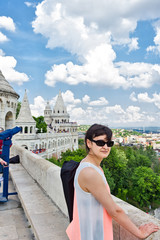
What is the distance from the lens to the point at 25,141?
99.1 ft

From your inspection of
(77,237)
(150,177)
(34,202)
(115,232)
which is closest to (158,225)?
(115,232)

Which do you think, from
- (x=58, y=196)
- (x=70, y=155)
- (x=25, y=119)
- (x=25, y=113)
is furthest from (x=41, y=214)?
(x=70, y=155)

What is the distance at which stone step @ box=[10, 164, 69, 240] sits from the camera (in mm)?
2594

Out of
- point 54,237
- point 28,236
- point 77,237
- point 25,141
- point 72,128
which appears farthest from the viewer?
point 72,128

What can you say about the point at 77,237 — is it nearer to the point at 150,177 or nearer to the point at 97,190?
the point at 97,190

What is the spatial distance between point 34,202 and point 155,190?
2828cm

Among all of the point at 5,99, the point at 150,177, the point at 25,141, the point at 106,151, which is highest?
the point at 5,99

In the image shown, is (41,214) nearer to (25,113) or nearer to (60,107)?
(25,113)

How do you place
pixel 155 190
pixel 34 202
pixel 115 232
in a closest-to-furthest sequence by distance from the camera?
pixel 115 232
pixel 34 202
pixel 155 190

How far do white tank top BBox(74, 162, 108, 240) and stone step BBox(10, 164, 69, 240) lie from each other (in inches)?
46.3

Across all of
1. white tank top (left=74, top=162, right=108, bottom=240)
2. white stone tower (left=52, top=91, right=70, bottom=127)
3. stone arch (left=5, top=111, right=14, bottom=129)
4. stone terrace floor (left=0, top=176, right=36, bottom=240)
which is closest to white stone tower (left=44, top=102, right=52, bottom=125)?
white stone tower (left=52, top=91, right=70, bottom=127)

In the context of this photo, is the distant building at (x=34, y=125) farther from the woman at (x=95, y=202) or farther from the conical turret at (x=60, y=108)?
the woman at (x=95, y=202)

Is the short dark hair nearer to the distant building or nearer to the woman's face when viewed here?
the woman's face

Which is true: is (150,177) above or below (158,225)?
below
